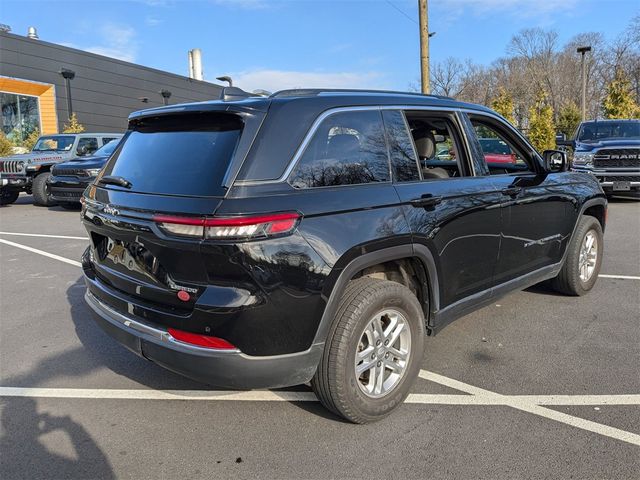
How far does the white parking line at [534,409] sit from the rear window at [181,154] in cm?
206

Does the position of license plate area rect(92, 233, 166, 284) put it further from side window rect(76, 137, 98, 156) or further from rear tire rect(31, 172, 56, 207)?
side window rect(76, 137, 98, 156)

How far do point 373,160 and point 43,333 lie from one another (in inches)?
132

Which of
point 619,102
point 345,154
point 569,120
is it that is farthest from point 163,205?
point 569,120

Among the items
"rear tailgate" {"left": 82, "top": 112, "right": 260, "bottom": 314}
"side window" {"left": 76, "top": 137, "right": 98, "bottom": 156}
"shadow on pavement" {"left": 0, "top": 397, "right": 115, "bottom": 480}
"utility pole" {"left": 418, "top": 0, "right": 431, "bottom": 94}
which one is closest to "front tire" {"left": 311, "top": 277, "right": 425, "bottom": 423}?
"rear tailgate" {"left": 82, "top": 112, "right": 260, "bottom": 314}

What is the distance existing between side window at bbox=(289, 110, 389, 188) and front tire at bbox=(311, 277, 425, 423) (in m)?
0.62

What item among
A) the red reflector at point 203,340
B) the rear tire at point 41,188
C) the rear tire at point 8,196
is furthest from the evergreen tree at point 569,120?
the red reflector at point 203,340

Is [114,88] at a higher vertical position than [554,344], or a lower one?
higher

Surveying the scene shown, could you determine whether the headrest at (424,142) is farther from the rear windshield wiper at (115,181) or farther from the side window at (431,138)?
the rear windshield wiper at (115,181)

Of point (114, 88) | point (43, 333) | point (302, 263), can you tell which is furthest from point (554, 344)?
point (114, 88)

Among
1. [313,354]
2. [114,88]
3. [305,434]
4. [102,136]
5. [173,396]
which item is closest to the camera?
[313,354]

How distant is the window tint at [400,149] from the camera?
318 cm

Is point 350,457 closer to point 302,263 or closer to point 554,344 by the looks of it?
point 302,263

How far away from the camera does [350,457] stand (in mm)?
2684

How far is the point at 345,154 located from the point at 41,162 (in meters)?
13.3
